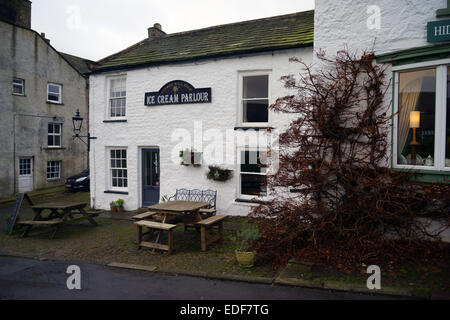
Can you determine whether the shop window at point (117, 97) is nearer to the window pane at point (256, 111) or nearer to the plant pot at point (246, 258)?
the window pane at point (256, 111)

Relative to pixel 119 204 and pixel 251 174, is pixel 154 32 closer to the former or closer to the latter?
pixel 119 204

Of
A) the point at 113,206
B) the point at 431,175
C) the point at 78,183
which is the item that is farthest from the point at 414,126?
the point at 78,183

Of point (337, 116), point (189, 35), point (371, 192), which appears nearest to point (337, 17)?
point (337, 116)

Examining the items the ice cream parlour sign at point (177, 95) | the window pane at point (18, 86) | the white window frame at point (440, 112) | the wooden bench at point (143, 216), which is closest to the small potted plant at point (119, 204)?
the ice cream parlour sign at point (177, 95)

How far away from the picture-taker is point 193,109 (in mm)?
11398

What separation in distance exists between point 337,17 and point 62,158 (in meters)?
19.6

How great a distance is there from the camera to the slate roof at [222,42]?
1039 centimetres

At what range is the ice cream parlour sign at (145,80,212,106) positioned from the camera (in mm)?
11136

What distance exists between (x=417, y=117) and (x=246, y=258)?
14.9 ft

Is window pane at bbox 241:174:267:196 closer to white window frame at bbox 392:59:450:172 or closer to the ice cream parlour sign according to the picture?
the ice cream parlour sign

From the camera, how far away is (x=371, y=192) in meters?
6.46

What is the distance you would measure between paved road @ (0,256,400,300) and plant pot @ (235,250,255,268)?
629 millimetres

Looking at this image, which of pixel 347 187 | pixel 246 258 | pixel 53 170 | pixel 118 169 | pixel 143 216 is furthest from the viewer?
pixel 53 170

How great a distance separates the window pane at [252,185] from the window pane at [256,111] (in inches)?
72.5
